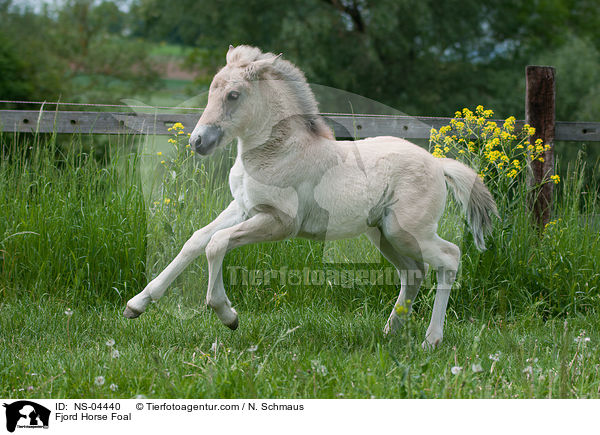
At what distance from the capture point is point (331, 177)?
152 inches

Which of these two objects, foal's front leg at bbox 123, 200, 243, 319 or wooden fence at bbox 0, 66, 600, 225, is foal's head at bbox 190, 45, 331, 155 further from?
wooden fence at bbox 0, 66, 600, 225

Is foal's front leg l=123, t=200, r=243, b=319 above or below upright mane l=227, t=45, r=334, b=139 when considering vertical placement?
below

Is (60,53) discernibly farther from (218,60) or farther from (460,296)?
(460,296)

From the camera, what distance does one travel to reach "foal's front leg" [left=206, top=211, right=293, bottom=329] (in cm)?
354

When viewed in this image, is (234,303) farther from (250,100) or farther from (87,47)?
(87,47)

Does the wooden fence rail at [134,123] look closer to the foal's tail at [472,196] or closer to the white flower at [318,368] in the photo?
the foal's tail at [472,196]

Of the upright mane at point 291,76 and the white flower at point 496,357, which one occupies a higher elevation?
the upright mane at point 291,76

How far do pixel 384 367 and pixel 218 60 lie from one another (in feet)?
58.4

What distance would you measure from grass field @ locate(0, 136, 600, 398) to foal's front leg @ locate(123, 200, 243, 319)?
317mm
